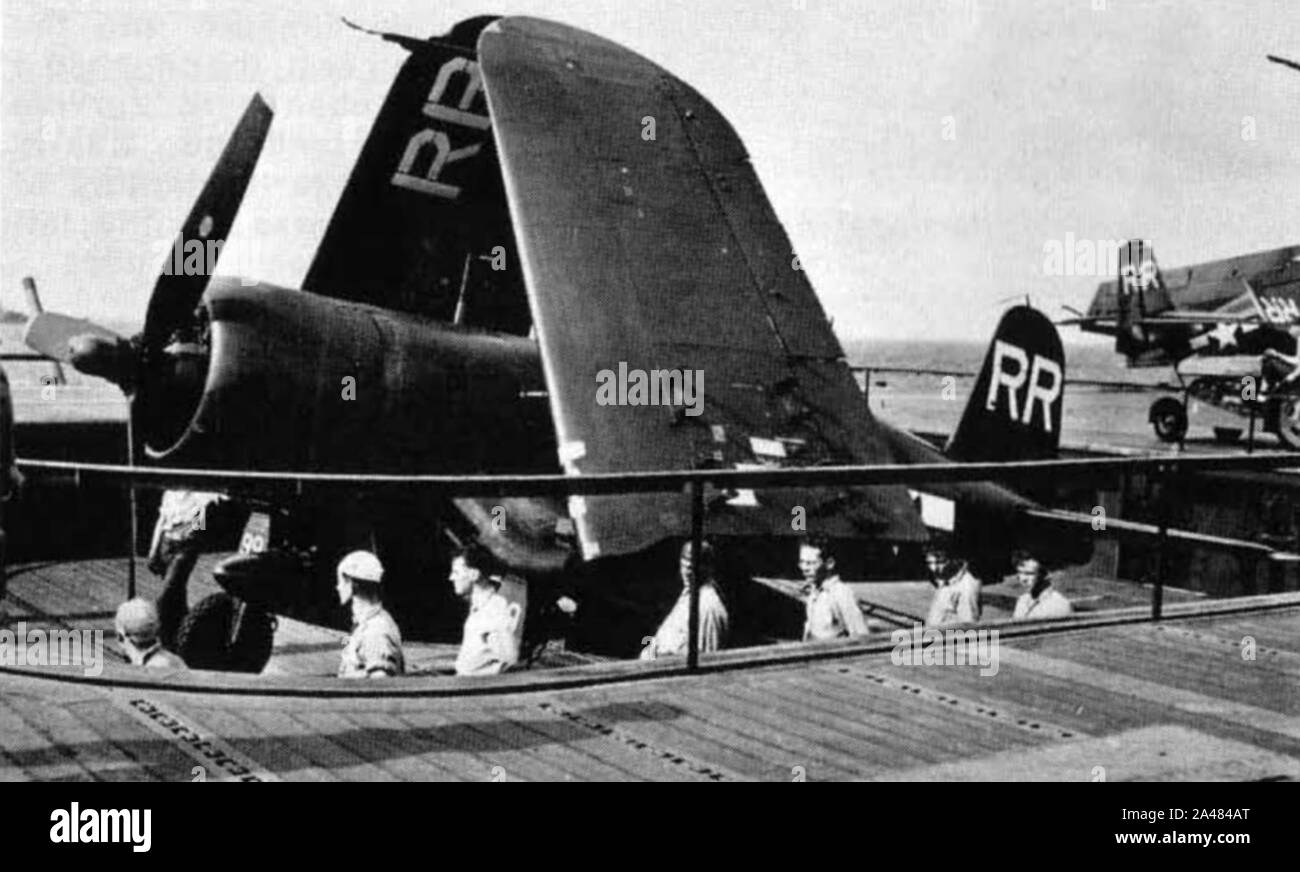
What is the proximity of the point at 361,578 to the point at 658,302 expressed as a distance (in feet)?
11.6

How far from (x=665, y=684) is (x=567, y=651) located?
3763 millimetres

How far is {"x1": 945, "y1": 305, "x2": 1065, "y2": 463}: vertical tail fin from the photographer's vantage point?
12.1 meters

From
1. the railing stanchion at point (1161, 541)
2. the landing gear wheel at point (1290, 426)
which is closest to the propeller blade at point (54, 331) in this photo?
the railing stanchion at point (1161, 541)

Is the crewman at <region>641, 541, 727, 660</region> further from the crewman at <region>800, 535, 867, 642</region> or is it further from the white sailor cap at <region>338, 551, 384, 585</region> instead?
the white sailor cap at <region>338, 551, 384, 585</region>

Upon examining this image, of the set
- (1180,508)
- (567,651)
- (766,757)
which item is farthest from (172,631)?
(1180,508)

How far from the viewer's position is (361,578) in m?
6.12

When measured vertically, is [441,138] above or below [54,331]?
above

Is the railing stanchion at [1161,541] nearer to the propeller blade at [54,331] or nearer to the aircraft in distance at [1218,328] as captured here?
the propeller blade at [54,331]

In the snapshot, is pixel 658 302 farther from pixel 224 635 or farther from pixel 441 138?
pixel 224 635

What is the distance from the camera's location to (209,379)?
7.88 metres

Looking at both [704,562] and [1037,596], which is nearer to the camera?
[704,562]

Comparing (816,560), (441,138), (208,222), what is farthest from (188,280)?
(816,560)

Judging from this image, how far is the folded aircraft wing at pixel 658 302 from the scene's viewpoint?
322 inches
